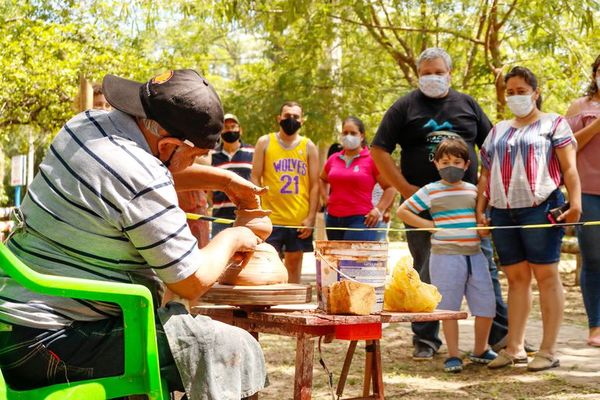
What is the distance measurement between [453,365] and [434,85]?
1898mm

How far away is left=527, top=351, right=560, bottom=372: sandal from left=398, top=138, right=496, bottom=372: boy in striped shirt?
1.14 ft

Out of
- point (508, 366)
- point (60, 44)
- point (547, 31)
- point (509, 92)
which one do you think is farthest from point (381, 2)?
point (60, 44)

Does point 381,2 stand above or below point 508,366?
above

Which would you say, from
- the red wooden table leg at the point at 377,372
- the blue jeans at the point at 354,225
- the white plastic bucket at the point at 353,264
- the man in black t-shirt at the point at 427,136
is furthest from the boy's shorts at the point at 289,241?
the white plastic bucket at the point at 353,264

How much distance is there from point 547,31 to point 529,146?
4.24 metres

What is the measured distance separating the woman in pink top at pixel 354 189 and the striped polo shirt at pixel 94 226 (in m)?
4.98

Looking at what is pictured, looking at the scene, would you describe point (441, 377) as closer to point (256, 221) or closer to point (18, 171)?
point (256, 221)

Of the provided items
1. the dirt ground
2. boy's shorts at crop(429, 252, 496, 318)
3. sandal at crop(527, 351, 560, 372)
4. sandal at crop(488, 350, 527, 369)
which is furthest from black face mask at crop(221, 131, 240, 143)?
sandal at crop(527, 351, 560, 372)

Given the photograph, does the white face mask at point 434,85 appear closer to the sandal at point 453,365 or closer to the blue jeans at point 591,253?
the blue jeans at point 591,253

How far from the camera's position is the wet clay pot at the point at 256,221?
3.36 metres

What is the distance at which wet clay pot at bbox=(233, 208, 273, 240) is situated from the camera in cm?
336

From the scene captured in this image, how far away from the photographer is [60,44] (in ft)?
49.4

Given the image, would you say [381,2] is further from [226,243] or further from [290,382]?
[226,243]

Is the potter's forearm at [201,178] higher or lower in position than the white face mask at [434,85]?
lower
